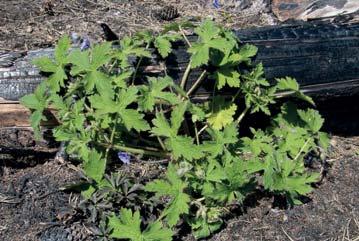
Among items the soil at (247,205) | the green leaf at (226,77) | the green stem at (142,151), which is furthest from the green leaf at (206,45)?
the soil at (247,205)

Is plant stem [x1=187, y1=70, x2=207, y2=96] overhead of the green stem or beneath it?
overhead

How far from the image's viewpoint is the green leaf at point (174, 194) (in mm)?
2900

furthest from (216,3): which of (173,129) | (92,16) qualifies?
(173,129)

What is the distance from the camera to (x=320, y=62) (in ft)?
11.9

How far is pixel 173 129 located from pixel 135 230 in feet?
1.59

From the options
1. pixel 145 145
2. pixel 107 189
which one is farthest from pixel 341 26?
pixel 107 189

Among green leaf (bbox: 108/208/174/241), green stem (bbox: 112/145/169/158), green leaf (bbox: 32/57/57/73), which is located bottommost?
green leaf (bbox: 108/208/174/241)

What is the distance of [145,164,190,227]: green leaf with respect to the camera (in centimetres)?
290

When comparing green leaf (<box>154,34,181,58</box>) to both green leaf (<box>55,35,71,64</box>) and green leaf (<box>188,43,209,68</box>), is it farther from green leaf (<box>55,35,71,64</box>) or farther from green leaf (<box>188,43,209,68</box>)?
green leaf (<box>55,35,71,64</box>)

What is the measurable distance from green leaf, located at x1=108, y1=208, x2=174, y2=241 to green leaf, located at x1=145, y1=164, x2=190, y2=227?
53 mm

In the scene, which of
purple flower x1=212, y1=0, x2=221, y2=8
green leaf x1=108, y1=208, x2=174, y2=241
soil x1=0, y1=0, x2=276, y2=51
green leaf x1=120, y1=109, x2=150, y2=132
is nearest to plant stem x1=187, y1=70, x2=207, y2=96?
green leaf x1=120, y1=109, x2=150, y2=132

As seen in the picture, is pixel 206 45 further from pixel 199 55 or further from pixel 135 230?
pixel 135 230

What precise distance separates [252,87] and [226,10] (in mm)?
2035

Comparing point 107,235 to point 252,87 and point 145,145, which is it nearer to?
point 145,145
